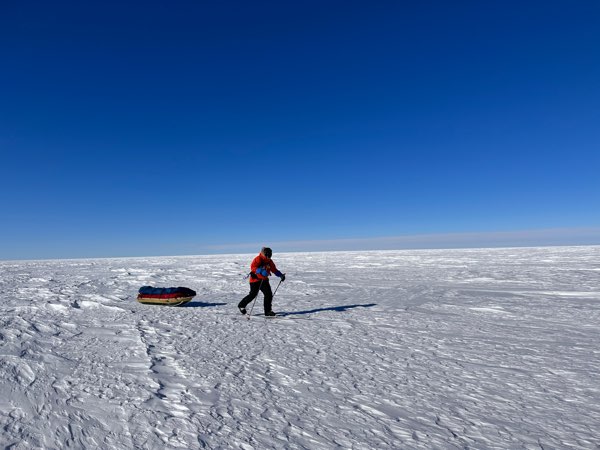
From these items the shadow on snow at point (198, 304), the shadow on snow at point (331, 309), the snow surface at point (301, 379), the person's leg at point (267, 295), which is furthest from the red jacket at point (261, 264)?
the shadow on snow at point (198, 304)

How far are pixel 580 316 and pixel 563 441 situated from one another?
568 cm

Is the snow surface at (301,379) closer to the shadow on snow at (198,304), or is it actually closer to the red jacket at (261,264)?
the shadow on snow at (198,304)

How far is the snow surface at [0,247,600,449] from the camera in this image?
280cm

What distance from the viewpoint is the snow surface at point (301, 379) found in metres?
2.80

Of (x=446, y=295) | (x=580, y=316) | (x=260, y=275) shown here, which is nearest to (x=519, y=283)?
(x=446, y=295)

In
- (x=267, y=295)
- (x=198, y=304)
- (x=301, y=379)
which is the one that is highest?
(x=267, y=295)

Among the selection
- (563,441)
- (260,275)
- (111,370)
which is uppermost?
(260,275)

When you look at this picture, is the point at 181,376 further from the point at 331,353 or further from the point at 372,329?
the point at 372,329

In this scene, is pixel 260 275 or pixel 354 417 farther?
pixel 260 275

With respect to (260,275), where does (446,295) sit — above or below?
below

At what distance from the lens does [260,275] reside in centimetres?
717

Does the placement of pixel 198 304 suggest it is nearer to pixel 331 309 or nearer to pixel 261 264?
pixel 261 264

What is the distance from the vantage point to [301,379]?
394 cm

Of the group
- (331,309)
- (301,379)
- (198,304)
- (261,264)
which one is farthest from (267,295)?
(301,379)
